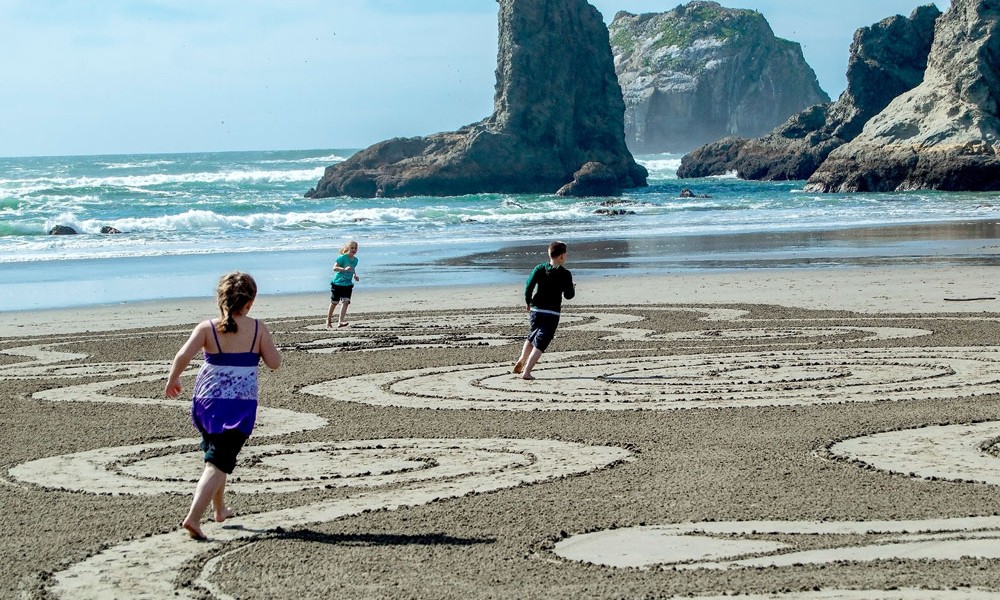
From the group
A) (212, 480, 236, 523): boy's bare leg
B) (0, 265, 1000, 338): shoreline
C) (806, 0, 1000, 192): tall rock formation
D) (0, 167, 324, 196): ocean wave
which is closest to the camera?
(212, 480, 236, 523): boy's bare leg

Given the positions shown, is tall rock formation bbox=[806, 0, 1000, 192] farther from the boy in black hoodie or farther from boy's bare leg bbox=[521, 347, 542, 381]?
boy's bare leg bbox=[521, 347, 542, 381]

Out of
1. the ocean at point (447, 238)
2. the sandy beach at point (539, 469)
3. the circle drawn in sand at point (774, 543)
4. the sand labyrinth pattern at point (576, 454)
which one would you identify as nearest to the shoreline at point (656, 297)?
the ocean at point (447, 238)

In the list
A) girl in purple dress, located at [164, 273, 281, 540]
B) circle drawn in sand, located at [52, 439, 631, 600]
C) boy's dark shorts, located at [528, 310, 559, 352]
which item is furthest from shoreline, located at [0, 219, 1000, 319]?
girl in purple dress, located at [164, 273, 281, 540]

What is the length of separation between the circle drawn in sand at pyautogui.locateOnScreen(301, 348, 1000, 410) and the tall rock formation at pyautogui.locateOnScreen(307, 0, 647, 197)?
75.9 meters

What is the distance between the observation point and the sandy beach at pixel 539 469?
6.76 m

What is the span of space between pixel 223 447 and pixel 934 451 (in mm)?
5368

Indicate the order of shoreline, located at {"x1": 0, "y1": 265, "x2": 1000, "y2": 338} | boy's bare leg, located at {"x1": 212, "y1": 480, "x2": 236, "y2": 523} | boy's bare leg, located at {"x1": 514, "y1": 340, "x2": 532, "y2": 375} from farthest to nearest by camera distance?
shoreline, located at {"x1": 0, "y1": 265, "x2": 1000, "y2": 338}, boy's bare leg, located at {"x1": 514, "y1": 340, "x2": 532, "y2": 375}, boy's bare leg, located at {"x1": 212, "y1": 480, "x2": 236, "y2": 523}

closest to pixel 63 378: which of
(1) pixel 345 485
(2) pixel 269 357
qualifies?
(1) pixel 345 485

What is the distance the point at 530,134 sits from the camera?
9975 centimetres

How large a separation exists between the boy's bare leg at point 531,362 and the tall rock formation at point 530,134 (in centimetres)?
7710

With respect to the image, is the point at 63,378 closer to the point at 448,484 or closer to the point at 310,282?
the point at 448,484

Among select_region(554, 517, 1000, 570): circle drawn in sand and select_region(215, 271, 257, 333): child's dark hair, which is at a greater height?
select_region(215, 271, 257, 333): child's dark hair

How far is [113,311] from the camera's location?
23.9 m

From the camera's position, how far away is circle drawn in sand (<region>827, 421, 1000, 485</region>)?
8.95m
